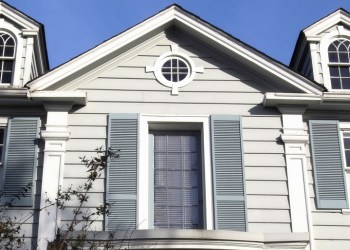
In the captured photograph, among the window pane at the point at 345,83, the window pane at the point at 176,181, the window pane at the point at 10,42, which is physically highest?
the window pane at the point at 10,42

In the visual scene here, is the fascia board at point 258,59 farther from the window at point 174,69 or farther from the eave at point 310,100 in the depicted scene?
the window at point 174,69

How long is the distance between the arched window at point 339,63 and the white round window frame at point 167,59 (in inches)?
107

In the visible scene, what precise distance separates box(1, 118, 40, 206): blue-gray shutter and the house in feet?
0.06

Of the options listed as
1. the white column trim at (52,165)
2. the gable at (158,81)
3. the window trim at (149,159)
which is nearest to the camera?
the white column trim at (52,165)

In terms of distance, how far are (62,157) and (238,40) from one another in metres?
3.85

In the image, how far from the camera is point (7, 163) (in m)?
10.4

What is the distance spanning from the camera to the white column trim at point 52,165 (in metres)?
9.75

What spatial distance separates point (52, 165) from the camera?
10.3 m

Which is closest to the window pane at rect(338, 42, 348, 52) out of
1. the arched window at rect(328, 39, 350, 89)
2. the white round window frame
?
the arched window at rect(328, 39, 350, 89)

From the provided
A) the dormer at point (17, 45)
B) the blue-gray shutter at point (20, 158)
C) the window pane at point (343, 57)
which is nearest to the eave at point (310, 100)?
the window pane at point (343, 57)

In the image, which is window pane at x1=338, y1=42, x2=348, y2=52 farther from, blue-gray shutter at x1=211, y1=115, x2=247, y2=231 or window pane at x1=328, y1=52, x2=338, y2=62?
blue-gray shutter at x1=211, y1=115, x2=247, y2=231

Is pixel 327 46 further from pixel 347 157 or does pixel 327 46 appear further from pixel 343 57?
pixel 347 157

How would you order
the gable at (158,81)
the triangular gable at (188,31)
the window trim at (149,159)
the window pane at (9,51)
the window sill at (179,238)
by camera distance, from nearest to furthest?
the window sill at (179,238), the window trim at (149,159), the triangular gable at (188,31), the gable at (158,81), the window pane at (9,51)

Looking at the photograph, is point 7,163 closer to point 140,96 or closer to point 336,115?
point 140,96
